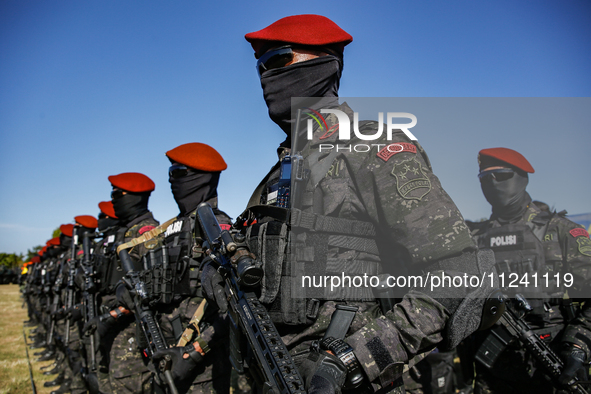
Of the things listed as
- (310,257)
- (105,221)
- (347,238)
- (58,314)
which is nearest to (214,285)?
(310,257)

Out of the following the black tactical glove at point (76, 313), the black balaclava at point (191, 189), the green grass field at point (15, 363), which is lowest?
the green grass field at point (15, 363)

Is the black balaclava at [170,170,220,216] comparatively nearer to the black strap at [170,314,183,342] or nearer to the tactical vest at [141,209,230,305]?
the tactical vest at [141,209,230,305]

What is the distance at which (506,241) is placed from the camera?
472cm

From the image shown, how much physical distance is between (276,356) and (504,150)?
15.0ft

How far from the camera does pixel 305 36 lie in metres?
2.25

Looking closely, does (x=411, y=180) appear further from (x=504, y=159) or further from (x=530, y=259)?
(x=504, y=159)

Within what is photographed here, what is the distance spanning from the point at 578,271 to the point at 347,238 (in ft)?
12.0

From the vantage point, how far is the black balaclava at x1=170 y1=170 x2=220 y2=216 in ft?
15.5

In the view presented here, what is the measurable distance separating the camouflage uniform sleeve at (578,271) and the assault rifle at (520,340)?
34 centimetres

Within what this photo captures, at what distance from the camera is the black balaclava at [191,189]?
4.71m

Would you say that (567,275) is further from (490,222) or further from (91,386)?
(91,386)

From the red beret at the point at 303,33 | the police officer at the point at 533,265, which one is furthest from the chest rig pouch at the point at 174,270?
the police officer at the point at 533,265

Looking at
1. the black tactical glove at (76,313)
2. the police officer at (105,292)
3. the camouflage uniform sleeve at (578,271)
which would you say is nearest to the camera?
the camouflage uniform sleeve at (578,271)

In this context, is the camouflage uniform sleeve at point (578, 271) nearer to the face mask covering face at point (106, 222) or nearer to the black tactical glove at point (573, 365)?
the black tactical glove at point (573, 365)
